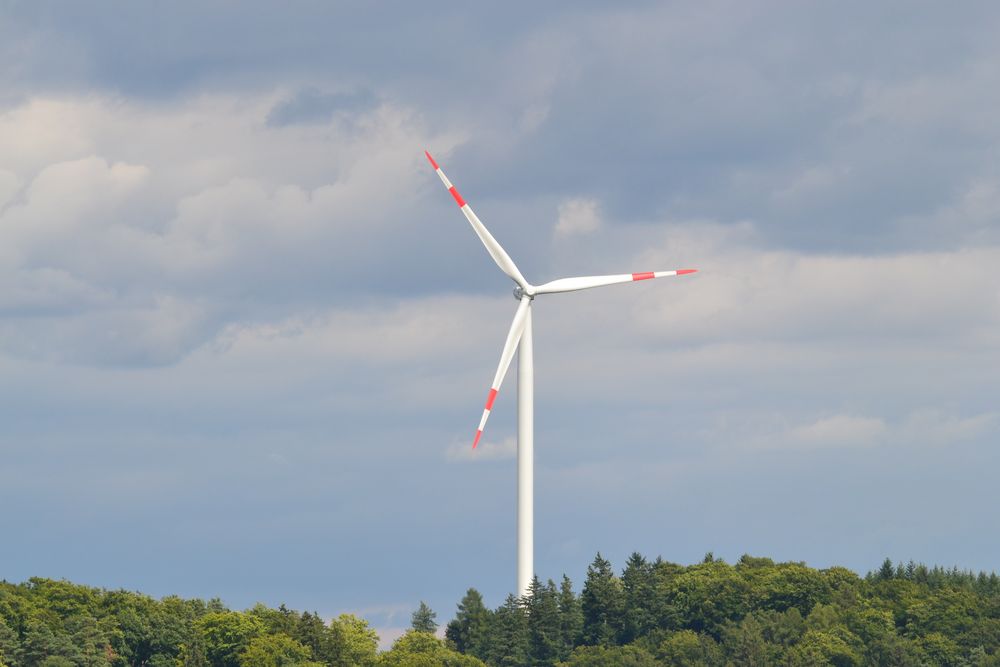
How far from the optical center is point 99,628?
19150 cm

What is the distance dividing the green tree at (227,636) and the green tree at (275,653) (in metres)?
1.80

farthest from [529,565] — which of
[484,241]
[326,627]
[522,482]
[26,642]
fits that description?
[26,642]

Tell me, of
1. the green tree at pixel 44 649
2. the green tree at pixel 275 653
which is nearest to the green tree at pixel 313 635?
the green tree at pixel 275 653

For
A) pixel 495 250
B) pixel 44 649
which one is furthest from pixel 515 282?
pixel 44 649

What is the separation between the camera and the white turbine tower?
17389 cm

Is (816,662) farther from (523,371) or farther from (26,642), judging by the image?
(26,642)

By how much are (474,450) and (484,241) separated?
25.9 m

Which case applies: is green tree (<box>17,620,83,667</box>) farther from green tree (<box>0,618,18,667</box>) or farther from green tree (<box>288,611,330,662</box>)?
green tree (<box>288,611,330,662</box>)

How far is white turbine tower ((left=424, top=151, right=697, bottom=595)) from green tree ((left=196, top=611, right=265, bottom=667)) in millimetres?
30129

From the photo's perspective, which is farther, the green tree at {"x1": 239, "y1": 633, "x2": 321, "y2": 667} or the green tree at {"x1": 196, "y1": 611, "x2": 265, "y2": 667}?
the green tree at {"x1": 196, "y1": 611, "x2": 265, "y2": 667}

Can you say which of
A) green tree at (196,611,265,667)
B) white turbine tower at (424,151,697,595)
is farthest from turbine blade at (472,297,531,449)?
green tree at (196,611,265,667)

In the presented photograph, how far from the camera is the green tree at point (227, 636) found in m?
188

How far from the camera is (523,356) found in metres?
181

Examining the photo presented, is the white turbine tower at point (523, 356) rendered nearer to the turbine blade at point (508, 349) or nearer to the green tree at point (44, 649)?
the turbine blade at point (508, 349)
